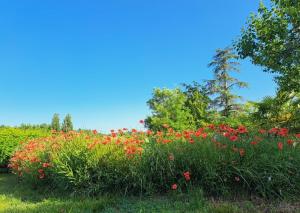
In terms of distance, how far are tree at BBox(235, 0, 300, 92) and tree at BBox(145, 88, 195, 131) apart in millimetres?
6353

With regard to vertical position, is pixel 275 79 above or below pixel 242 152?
above

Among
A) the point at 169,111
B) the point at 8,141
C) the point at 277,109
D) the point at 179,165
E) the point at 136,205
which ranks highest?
the point at 169,111

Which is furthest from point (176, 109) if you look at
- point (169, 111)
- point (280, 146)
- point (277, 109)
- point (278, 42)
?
point (280, 146)

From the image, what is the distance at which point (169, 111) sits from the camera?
16.5 m

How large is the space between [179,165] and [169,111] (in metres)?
12.1

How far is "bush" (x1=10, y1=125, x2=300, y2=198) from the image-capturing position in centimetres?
411

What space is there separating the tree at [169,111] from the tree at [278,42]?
6353mm

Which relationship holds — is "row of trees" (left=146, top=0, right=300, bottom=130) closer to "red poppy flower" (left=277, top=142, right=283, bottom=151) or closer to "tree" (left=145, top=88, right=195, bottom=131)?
"tree" (left=145, top=88, right=195, bottom=131)

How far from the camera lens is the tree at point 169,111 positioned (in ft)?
50.8

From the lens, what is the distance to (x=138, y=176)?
4.31 metres

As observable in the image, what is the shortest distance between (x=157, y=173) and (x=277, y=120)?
28.7 ft

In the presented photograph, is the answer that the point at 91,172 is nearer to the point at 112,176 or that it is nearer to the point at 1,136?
the point at 112,176

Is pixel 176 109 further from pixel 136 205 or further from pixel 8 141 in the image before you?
pixel 136 205

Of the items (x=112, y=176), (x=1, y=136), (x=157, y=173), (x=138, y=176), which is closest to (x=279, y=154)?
(x=157, y=173)
